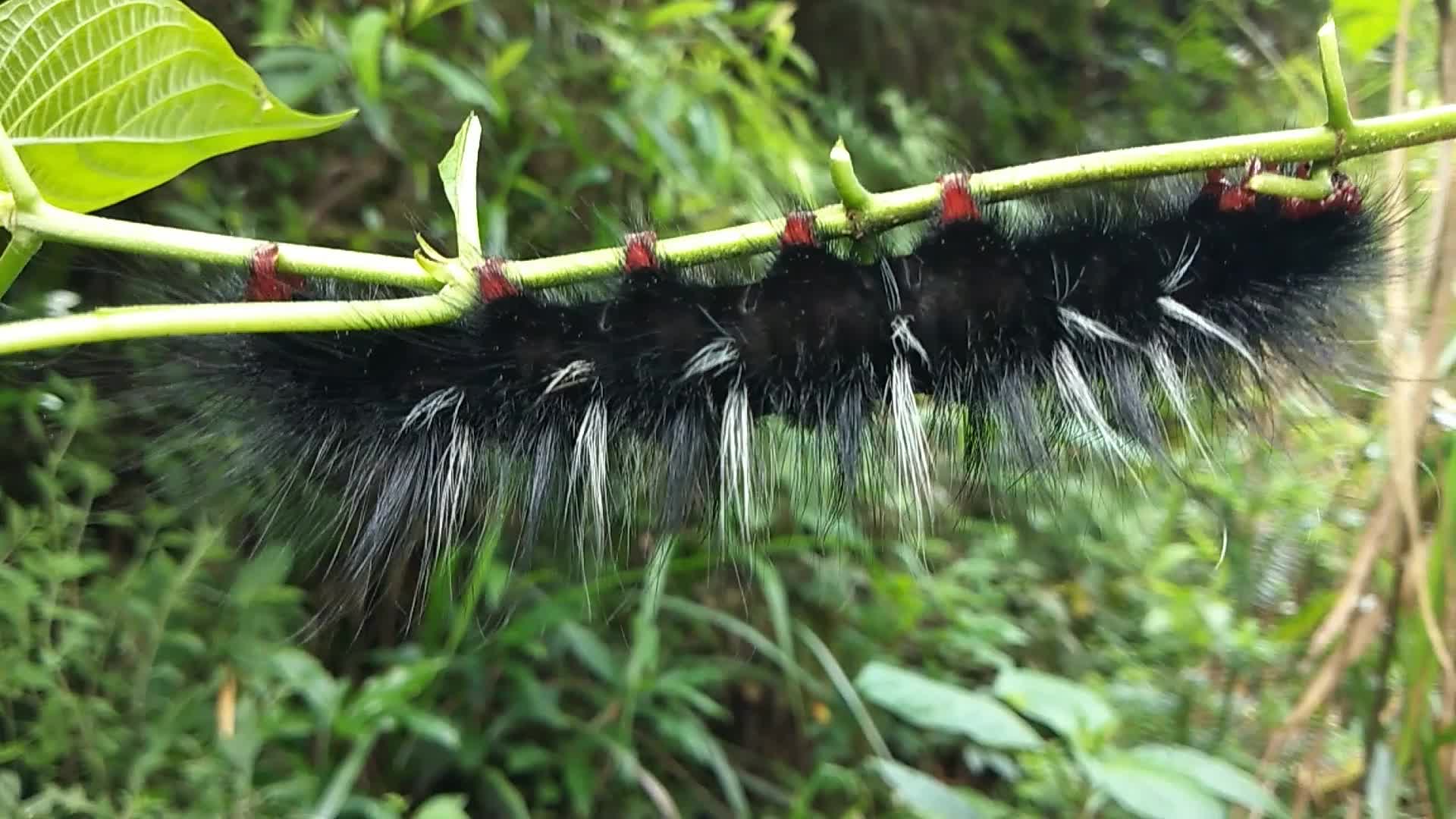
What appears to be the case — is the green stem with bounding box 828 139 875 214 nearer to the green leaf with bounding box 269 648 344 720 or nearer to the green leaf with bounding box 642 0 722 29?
the green leaf with bounding box 269 648 344 720

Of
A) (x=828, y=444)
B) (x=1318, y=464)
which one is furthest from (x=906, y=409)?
(x=1318, y=464)

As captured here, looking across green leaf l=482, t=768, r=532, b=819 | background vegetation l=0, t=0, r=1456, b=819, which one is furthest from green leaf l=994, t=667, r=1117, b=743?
green leaf l=482, t=768, r=532, b=819

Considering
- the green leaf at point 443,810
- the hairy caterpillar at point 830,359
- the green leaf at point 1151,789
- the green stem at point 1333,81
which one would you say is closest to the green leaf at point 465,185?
the hairy caterpillar at point 830,359

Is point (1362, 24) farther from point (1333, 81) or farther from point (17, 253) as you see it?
point (17, 253)

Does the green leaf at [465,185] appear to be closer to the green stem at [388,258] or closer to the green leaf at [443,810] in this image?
the green stem at [388,258]

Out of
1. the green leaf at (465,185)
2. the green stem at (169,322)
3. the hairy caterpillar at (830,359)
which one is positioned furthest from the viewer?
the hairy caterpillar at (830,359)

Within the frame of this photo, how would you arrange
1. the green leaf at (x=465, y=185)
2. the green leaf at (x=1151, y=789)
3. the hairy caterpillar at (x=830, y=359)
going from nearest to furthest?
1. the green leaf at (x=465, y=185)
2. the hairy caterpillar at (x=830, y=359)
3. the green leaf at (x=1151, y=789)

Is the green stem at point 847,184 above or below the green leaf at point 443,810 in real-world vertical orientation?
above

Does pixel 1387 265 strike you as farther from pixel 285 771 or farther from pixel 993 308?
pixel 285 771
